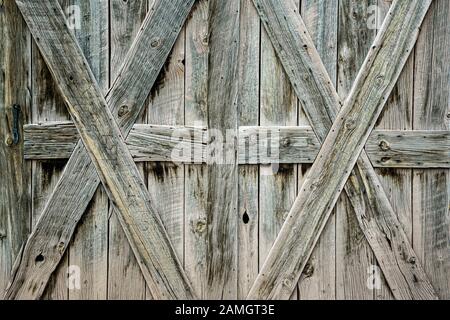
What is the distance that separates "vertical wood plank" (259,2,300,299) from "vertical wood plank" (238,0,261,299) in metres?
0.03

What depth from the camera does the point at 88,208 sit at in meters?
2.74

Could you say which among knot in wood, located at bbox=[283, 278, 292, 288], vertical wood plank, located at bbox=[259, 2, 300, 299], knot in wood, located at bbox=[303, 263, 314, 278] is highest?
vertical wood plank, located at bbox=[259, 2, 300, 299]

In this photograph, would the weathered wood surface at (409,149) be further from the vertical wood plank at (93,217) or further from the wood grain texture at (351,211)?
the vertical wood plank at (93,217)

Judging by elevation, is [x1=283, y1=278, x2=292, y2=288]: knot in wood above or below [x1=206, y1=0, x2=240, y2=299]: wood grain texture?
below

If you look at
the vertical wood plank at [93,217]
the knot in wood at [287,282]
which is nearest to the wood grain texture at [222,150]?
the knot in wood at [287,282]

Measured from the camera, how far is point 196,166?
274 centimetres

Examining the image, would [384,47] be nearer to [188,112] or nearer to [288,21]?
[288,21]

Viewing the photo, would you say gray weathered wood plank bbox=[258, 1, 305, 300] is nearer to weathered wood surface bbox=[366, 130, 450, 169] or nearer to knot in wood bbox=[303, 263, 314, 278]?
knot in wood bbox=[303, 263, 314, 278]

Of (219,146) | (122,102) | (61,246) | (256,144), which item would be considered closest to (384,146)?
(256,144)

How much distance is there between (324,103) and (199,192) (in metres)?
0.86

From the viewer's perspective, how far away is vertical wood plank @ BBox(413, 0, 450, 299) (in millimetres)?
2746

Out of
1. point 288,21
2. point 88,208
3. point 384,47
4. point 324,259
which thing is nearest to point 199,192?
point 88,208

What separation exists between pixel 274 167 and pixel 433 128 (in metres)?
0.94

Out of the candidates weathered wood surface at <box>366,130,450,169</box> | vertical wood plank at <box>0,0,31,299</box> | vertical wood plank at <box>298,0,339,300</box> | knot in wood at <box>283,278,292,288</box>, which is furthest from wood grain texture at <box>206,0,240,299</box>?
vertical wood plank at <box>0,0,31,299</box>
